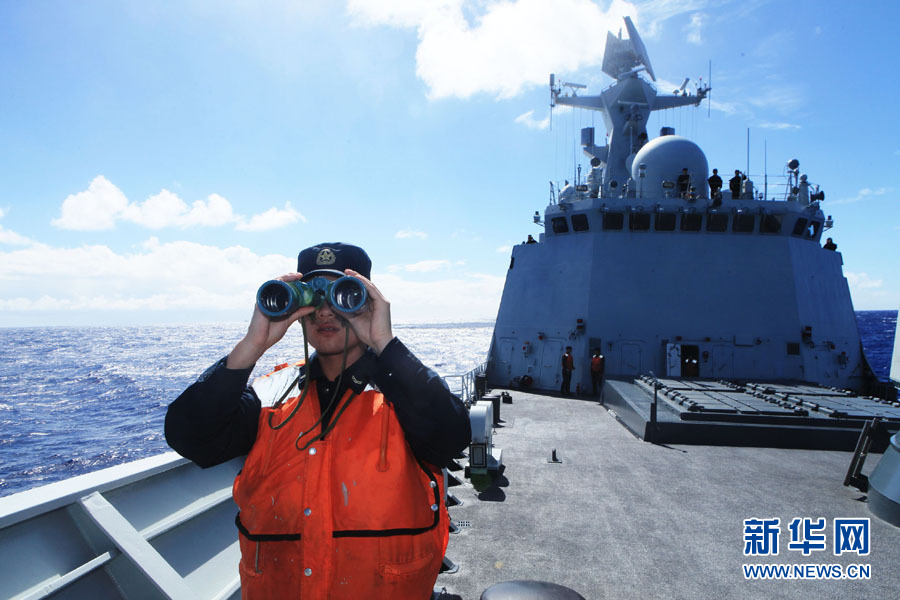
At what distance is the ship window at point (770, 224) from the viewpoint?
45.9 feet

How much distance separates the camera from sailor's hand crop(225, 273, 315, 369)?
1.63 meters

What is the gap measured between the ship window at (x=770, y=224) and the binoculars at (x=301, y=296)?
50.3 feet

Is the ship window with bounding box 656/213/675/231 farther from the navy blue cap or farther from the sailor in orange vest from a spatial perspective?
the sailor in orange vest

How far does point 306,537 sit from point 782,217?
52.2ft

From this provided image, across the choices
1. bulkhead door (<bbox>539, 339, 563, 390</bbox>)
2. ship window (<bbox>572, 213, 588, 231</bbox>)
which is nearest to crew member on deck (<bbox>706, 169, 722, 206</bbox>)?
ship window (<bbox>572, 213, 588, 231</bbox>)

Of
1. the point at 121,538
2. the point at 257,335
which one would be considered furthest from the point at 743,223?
the point at 121,538

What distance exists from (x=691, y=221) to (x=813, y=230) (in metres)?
4.11

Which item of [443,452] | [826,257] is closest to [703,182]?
[826,257]

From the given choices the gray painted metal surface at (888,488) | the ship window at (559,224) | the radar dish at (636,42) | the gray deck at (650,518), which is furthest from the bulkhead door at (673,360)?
the radar dish at (636,42)

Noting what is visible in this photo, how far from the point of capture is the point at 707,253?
14.0 metres

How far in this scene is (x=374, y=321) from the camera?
1.69 m

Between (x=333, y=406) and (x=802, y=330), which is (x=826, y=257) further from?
(x=333, y=406)

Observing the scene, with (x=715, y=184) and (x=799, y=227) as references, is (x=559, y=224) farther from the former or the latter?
(x=799, y=227)

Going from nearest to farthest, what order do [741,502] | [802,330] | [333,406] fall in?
[333,406], [741,502], [802,330]
